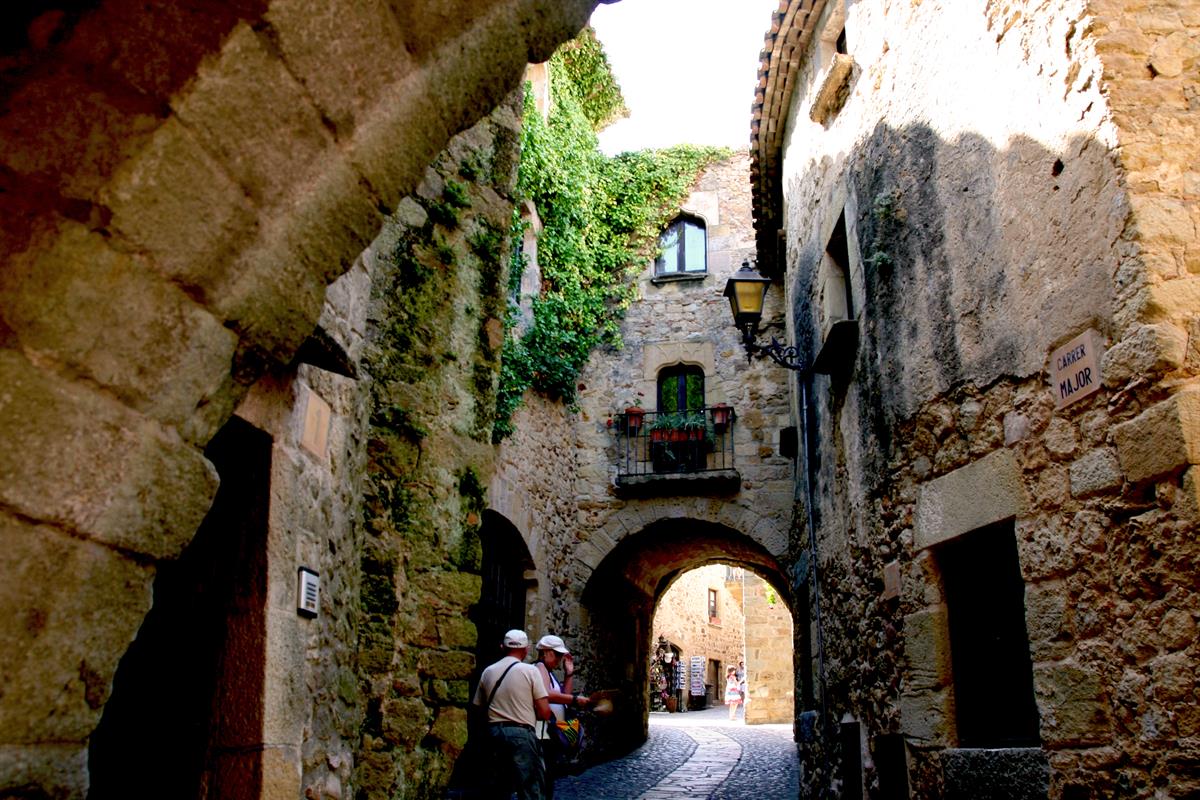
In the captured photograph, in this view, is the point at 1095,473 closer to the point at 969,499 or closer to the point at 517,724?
the point at 969,499

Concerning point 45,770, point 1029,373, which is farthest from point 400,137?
point 1029,373

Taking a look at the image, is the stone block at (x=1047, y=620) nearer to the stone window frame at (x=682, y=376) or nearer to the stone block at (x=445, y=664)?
the stone block at (x=445, y=664)

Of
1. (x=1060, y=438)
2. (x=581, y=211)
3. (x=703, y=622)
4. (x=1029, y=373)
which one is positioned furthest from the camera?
(x=703, y=622)

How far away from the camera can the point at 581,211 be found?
1275 cm

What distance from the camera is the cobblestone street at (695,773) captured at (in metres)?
8.55

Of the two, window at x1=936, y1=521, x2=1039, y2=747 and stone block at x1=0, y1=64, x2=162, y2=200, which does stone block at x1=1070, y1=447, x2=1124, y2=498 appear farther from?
stone block at x1=0, y1=64, x2=162, y2=200

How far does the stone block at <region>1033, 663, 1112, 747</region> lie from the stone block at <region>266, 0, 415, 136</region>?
3262mm

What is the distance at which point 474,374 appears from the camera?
481cm

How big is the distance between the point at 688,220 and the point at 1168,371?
36.2ft

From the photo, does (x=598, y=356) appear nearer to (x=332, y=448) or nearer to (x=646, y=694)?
(x=646, y=694)

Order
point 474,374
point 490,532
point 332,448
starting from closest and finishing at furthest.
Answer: point 332,448 < point 474,374 < point 490,532

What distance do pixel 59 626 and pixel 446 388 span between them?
3.26 metres

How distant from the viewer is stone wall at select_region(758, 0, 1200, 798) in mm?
3213

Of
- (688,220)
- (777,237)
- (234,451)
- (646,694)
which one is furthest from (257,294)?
(646,694)
